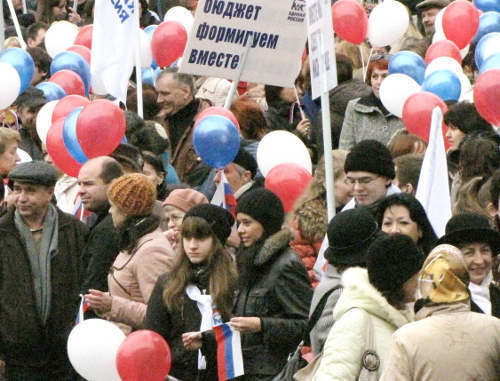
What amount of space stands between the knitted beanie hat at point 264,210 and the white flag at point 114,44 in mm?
3825

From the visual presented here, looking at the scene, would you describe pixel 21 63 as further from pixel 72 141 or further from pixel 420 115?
pixel 420 115

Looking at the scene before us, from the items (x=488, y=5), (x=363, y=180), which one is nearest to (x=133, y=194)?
(x=363, y=180)

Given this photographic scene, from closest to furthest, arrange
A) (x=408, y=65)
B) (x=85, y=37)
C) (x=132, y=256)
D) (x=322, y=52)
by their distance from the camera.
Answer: (x=132, y=256) → (x=322, y=52) → (x=408, y=65) → (x=85, y=37)

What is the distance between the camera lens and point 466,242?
743 cm

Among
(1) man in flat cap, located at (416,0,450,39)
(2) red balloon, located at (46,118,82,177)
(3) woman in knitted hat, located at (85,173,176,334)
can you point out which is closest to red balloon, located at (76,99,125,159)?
(2) red balloon, located at (46,118,82,177)

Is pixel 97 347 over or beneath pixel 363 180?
beneath

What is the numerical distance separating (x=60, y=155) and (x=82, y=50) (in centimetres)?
319

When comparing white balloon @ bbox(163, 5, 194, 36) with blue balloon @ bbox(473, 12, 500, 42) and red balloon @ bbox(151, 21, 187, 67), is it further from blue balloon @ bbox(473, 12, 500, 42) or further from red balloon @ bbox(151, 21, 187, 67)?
blue balloon @ bbox(473, 12, 500, 42)

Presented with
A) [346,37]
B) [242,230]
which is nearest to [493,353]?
[242,230]

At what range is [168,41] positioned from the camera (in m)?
13.3

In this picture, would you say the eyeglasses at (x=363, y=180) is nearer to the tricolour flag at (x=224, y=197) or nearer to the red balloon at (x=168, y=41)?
the tricolour flag at (x=224, y=197)

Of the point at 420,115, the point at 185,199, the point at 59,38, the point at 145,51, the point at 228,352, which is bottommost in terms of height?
the point at 59,38

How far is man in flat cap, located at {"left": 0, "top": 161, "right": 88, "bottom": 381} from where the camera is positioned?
8961mm

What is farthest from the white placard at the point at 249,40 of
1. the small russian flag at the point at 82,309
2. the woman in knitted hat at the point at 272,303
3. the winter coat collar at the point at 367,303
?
the winter coat collar at the point at 367,303
